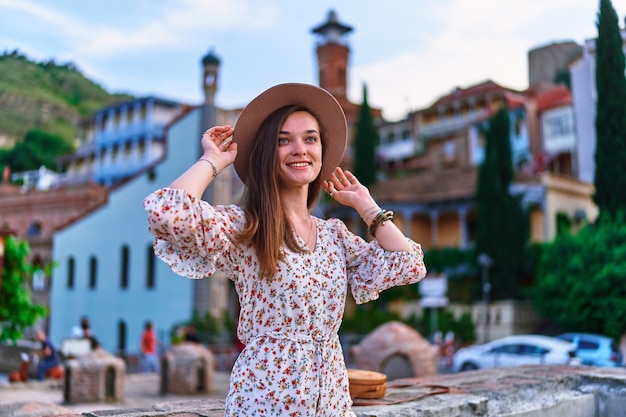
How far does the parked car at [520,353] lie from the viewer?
51.4 feet

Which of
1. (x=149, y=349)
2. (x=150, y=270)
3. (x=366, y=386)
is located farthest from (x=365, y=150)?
(x=366, y=386)

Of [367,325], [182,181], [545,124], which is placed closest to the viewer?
[182,181]

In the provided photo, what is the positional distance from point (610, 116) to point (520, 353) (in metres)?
6.89

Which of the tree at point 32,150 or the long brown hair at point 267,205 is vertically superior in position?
the tree at point 32,150

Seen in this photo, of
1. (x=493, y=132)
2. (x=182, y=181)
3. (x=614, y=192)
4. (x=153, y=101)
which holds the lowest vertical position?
(x=182, y=181)

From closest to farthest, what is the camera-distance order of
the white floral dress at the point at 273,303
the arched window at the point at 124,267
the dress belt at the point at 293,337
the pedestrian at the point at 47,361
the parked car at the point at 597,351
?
the white floral dress at the point at 273,303 → the dress belt at the point at 293,337 → the pedestrian at the point at 47,361 → the parked car at the point at 597,351 → the arched window at the point at 124,267

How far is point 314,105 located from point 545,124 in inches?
1540

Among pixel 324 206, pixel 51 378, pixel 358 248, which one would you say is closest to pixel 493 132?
pixel 324 206

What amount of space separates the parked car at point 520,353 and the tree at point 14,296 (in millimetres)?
10373

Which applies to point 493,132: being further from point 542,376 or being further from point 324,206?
point 542,376

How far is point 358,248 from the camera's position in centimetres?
278

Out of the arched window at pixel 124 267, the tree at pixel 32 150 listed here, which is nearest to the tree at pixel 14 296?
the tree at pixel 32 150

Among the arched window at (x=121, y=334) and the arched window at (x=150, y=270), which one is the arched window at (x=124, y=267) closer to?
the arched window at (x=150, y=270)

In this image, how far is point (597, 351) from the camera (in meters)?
16.5
